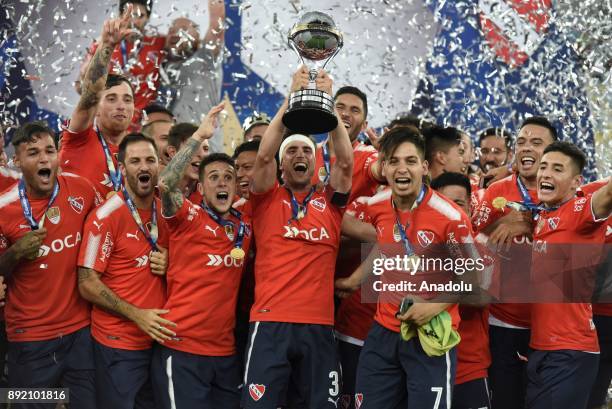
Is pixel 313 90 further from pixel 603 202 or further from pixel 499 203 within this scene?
pixel 603 202

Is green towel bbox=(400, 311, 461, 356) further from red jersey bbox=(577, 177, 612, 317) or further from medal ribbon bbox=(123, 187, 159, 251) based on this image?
medal ribbon bbox=(123, 187, 159, 251)

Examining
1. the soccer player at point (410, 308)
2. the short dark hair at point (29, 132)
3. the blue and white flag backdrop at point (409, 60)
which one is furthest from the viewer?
the blue and white flag backdrop at point (409, 60)

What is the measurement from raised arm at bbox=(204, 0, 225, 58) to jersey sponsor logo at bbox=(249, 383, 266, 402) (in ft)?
16.5

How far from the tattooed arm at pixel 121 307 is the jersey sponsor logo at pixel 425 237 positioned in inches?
57.6

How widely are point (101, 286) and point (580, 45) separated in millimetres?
5778

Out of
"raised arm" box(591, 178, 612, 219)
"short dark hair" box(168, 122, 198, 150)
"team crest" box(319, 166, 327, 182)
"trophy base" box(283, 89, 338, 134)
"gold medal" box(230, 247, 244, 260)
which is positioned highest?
"short dark hair" box(168, 122, 198, 150)

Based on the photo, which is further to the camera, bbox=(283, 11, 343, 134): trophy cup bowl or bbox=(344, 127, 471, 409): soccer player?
bbox=(344, 127, 471, 409): soccer player

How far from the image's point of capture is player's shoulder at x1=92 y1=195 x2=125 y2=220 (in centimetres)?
475

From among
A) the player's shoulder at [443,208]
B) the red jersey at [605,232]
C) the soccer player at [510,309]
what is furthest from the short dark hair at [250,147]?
the red jersey at [605,232]

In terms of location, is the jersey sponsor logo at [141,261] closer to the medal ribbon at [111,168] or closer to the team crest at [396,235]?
the medal ribbon at [111,168]

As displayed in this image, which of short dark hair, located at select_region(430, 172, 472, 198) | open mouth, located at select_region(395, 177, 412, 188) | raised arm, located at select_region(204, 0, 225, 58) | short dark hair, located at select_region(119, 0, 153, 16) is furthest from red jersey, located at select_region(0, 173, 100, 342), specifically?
raised arm, located at select_region(204, 0, 225, 58)

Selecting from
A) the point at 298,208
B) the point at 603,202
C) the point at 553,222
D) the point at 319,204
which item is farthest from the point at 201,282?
the point at 603,202

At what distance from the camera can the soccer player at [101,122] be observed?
4.96 meters

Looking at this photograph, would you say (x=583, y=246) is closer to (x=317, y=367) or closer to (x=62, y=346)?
(x=317, y=367)
